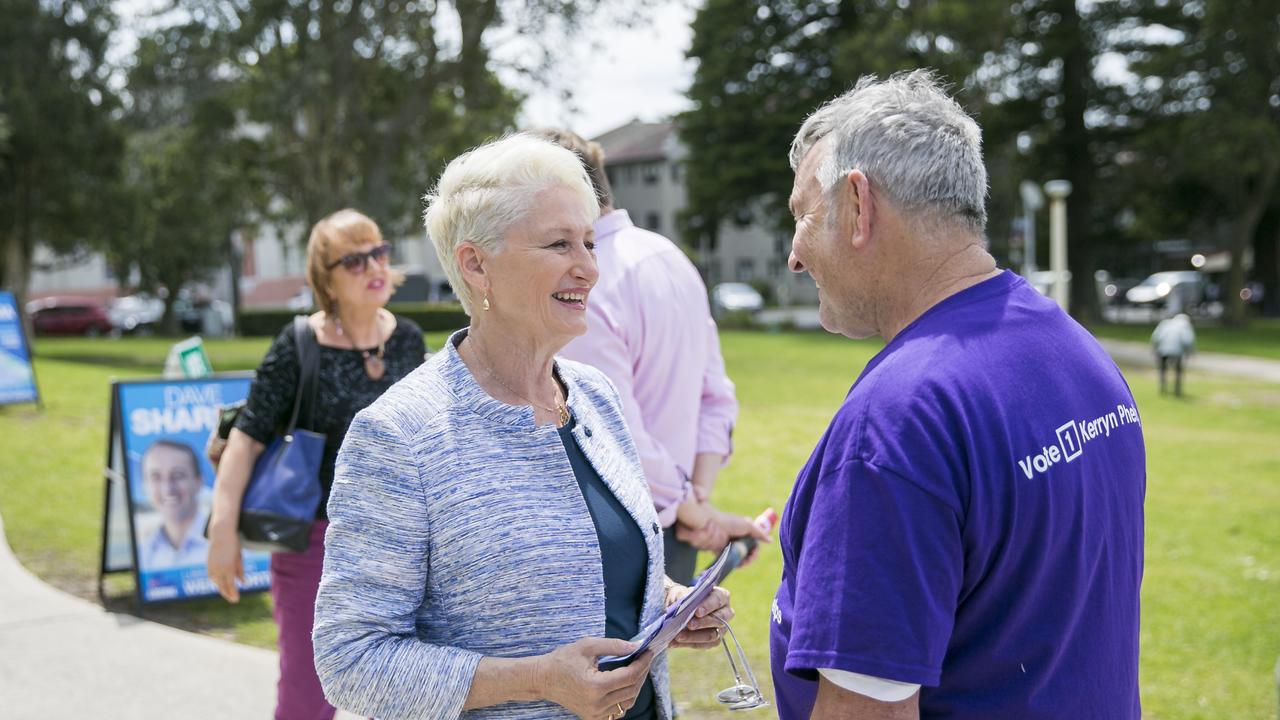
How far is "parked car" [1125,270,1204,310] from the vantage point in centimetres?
4941

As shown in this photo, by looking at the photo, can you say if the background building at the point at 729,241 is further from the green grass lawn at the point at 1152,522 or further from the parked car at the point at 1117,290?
the green grass lawn at the point at 1152,522

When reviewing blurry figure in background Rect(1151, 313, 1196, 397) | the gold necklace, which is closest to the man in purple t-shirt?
the gold necklace

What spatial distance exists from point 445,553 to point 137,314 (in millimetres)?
A: 54428

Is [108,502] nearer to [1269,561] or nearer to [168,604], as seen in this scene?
[168,604]

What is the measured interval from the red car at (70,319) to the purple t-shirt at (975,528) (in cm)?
5386

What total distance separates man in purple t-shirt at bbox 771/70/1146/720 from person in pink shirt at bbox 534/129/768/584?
1.32 m

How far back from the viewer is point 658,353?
3438 mm

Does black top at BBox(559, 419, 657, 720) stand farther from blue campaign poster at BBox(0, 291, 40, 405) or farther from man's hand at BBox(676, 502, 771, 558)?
blue campaign poster at BBox(0, 291, 40, 405)

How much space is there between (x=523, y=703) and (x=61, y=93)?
3469 centimetres

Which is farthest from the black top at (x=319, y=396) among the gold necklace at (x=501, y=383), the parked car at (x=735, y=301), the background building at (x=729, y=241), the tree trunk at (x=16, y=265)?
the parked car at (x=735, y=301)

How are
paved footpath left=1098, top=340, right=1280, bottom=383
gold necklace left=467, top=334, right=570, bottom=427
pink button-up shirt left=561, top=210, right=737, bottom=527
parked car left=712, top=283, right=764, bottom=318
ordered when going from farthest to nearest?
1. parked car left=712, top=283, right=764, bottom=318
2. paved footpath left=1098, top=340, right=1280, bottom=383
3. pink button-up shirt left=561, top=210, right=737, bottom=527
4. gold necklace left=467, top=334, right=570, bottom=427

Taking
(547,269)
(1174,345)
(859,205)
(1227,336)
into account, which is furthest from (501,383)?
(1227,336)

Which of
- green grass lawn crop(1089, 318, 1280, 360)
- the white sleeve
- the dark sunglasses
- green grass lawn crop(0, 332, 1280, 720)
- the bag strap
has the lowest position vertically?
green grass lawn crop(0, 332, 1280, 720)

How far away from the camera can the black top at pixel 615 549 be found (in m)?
2.25
